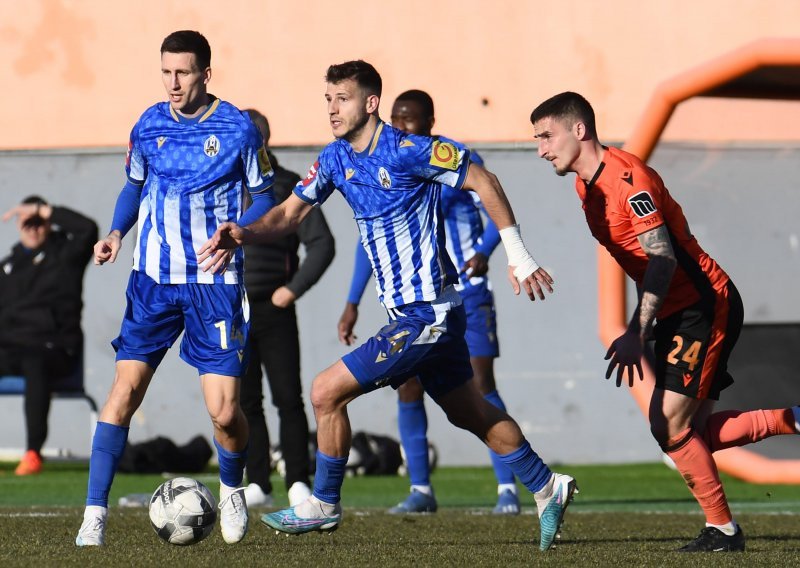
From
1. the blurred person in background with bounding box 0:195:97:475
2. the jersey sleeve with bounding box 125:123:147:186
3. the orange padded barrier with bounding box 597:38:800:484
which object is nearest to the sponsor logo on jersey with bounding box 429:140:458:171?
the jersey sleeve with bounding box 125:123:147:186

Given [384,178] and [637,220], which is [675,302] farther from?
[384,178]

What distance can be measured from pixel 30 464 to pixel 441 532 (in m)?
5.79

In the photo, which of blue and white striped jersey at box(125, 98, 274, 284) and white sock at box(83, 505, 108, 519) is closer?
white sock at box(83, 505, 108, 519)

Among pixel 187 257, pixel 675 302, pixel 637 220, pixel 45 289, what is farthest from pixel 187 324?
pixel 45 289

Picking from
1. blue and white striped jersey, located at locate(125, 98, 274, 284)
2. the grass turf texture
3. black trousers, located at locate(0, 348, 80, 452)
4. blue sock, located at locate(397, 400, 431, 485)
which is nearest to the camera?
the grass turf texture

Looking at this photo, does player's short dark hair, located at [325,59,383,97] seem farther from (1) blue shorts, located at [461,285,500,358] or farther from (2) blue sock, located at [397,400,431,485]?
(2) blue sock, located at [397,400,431,485]

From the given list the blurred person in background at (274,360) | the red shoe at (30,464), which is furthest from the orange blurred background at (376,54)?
the blurred person in background at (274,360)

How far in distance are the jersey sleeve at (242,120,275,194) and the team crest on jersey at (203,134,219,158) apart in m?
0.12

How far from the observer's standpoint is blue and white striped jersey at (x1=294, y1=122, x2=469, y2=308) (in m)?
5.99

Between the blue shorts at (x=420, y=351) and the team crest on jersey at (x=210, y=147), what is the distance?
3.37 ft

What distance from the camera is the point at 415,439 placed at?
28.1ft

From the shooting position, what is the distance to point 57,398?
Result: 1277cm

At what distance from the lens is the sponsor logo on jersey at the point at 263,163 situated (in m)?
6.40

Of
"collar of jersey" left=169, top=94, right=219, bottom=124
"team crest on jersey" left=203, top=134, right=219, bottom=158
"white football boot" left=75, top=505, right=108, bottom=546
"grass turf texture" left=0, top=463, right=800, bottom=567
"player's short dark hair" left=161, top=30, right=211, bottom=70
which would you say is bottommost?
"grass turf texture" left=0, top=463, right=800, bottom=567
